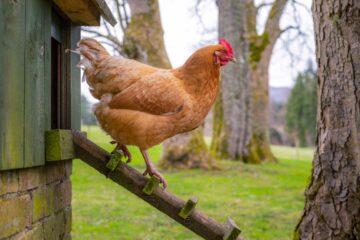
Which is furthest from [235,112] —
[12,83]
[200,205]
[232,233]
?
[12,83]

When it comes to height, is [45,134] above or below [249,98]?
below

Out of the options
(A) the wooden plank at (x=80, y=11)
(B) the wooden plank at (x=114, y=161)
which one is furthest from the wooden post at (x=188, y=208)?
(A) the wooden plank at (x=80, y=11)

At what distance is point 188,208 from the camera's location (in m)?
4.18

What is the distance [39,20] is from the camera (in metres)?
3.83

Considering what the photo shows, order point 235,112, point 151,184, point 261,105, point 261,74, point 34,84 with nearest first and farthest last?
point 34,84 → point 151,184 → point 235,112 → point 261,74 → point 261,105

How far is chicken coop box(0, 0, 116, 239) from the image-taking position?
3.29 metres

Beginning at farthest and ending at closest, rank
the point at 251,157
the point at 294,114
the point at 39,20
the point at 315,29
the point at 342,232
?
the point at 294,114, the point at 251,157, the point at 315,29, the point at 342,232, the point at 39,20

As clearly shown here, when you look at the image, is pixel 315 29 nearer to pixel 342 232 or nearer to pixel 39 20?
pixel 342 232

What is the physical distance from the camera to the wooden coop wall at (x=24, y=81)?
3.23 meters

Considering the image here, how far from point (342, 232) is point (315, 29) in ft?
5.86

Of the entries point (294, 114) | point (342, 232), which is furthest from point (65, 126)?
point (294, 114)

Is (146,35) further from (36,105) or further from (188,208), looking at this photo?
(36,105)

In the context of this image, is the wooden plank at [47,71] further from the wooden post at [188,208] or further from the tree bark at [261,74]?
the tree bark at [261,74]

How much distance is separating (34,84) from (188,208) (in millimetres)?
1513
